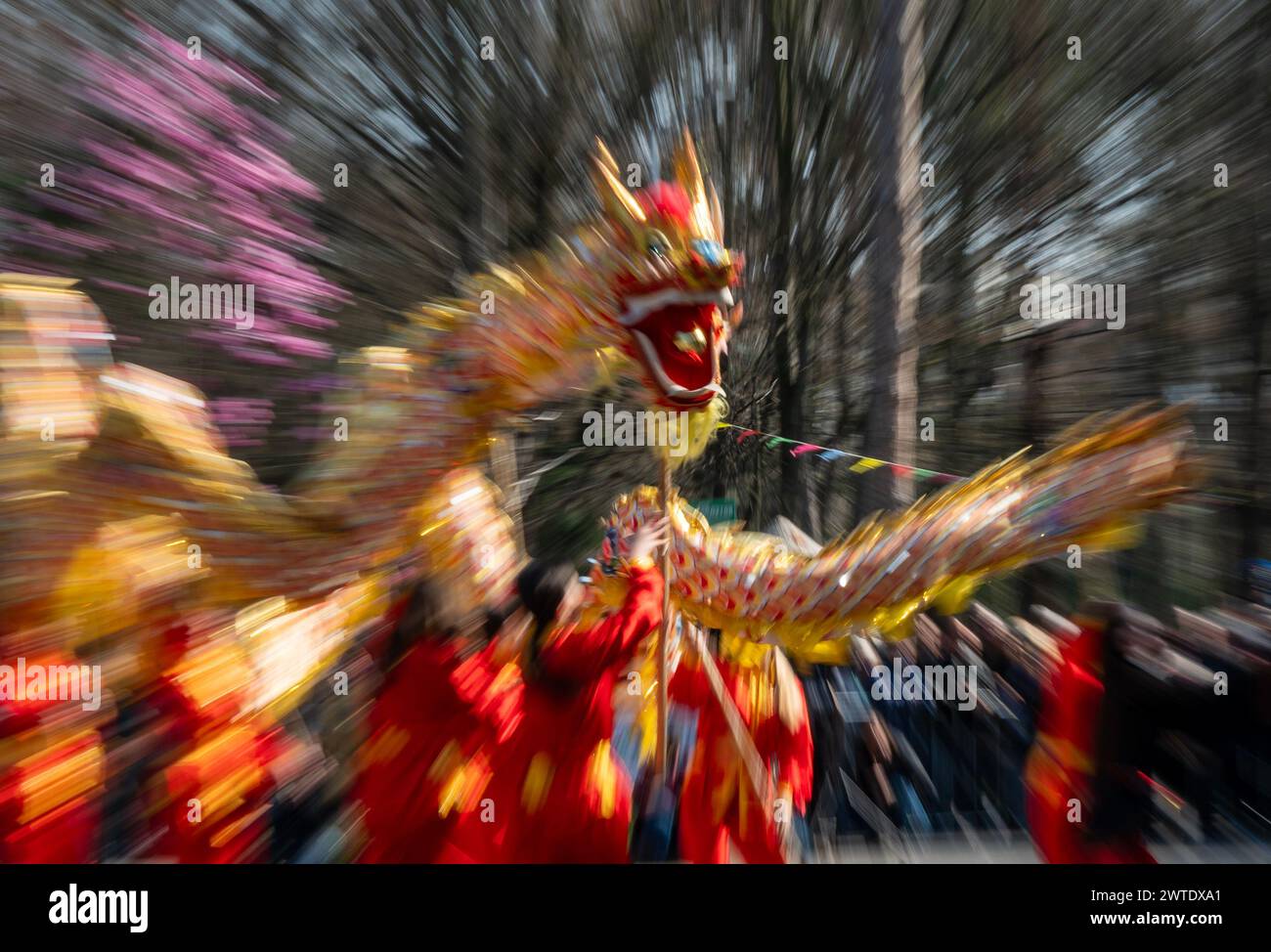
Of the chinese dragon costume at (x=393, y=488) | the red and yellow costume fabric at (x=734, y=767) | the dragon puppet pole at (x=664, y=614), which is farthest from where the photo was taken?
the red and yellow costume fabric at (x=734, y=767)

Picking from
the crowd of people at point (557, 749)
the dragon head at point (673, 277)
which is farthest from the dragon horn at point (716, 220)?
the crowd of people at point (557, 749)

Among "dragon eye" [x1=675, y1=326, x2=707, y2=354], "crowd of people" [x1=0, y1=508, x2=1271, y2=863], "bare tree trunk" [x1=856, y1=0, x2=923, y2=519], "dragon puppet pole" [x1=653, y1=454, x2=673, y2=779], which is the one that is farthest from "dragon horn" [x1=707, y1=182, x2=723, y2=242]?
"bare tree trunk" [x1=856, y1=0, x2=923, y2=519]

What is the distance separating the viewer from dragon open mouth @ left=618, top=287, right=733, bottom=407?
77 centimetres

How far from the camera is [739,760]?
3.65ft

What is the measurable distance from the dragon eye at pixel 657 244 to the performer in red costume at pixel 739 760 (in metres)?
0.66

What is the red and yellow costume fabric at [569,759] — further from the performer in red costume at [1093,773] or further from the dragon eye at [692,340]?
the performer in red costume at [1093,773]

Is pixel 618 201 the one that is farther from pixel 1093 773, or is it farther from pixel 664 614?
pixel 1093 773

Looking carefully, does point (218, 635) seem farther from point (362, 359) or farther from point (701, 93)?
point (701, 93)

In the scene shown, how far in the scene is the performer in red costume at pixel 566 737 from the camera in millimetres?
1004

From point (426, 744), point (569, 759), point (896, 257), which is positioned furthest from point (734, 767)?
point (896, 257)

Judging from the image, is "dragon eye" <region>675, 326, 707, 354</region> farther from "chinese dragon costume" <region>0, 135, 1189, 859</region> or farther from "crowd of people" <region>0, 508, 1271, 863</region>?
"crowd of people" <region>0, 508, 1271, 863</region>
